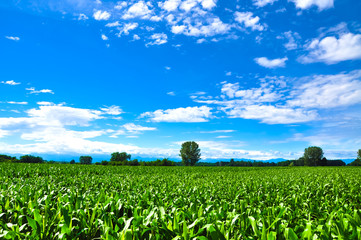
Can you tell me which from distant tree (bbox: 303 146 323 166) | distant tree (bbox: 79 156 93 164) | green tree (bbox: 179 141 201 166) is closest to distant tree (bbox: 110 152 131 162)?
distant tree (bbox: 79 156 93 164)

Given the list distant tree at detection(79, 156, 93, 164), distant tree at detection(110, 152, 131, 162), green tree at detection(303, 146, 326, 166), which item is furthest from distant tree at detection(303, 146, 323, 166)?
distant tree at detection(79, 156, 93, 164)

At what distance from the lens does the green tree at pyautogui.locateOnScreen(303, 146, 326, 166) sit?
116650 mm

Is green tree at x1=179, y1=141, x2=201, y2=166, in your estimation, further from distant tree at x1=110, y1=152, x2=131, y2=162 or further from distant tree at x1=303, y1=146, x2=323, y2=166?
distant tree at x1=303, y1=146, x2=323, y2=166

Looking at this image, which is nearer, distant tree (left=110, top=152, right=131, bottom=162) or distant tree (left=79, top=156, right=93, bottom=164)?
distant tree (left=79, top=156, right=93, bottom=164)

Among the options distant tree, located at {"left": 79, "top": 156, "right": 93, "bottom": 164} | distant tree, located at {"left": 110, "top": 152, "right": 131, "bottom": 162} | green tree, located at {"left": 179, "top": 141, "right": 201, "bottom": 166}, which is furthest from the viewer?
green tree, located at {"left": 179, "top": 141, "right": 201, "bottom": 166}

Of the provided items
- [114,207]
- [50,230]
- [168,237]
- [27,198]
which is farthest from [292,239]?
[27,198]

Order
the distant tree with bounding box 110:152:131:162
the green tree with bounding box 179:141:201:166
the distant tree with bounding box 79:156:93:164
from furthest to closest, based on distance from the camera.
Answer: the green tree with bounding box 179:141:201:166 < the distant tree with bounding box 110:152:131:162 < the distant tree with bounding box 79:156:93:164

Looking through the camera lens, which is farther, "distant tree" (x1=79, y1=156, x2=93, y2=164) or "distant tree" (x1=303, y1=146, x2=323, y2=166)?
"distant tree" (x1=303, y1=146, x2=323, y2=166)

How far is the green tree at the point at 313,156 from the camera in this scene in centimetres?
11665

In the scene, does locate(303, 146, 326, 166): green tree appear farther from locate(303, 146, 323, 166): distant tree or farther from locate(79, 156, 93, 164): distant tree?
locate(79, 156, 93, 164): distant tree

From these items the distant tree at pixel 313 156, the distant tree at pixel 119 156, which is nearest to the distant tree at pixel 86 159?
the distant tree at pixel 119 156

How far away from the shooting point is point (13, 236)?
2508 mm

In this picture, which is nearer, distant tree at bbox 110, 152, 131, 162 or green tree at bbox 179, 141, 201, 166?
distant tree at bbox 110, 152, 131, 162

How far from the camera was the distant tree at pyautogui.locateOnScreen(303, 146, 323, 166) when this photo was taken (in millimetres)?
116750
